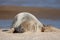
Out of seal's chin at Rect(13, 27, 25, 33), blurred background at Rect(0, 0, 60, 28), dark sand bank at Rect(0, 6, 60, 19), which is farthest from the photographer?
dark sand bank at Rect(0, 6, 60, 19)

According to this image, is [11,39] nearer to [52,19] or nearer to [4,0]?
[52,19]

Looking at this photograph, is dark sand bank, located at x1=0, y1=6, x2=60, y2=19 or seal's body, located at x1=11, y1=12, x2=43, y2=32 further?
dark sand bank, located at x1=0, y1=6, x2=60, y2=19

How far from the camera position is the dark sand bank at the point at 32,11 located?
8340 mm

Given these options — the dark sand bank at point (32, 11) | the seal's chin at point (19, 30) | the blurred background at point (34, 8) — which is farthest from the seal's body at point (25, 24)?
the dark sand bank at point (32, 11)

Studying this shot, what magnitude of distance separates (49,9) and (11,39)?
507 cm

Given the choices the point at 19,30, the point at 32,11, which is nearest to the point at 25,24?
the point at 19,30

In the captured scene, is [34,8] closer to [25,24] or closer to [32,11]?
[32,11]

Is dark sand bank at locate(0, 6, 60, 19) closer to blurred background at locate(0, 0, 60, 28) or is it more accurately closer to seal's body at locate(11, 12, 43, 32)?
blurred background at locate(0, 0, 60, 28)

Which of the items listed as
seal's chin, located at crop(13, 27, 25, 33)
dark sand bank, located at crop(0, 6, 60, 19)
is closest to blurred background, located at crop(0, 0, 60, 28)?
dark sand bank, located at crop(0, 6, 60, 19)

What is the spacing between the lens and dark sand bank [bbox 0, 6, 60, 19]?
27.4 feet

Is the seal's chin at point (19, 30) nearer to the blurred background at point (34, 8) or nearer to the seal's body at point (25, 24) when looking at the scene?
the seal's body at point (25, 24)

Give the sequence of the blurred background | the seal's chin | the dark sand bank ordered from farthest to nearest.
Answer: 1. the dark sand bank
2. the blurred background
3. the seal's chin

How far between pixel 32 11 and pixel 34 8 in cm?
12

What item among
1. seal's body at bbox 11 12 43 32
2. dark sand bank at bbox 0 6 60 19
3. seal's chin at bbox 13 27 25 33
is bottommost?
seal's chin at bbox 13 27 25 33
